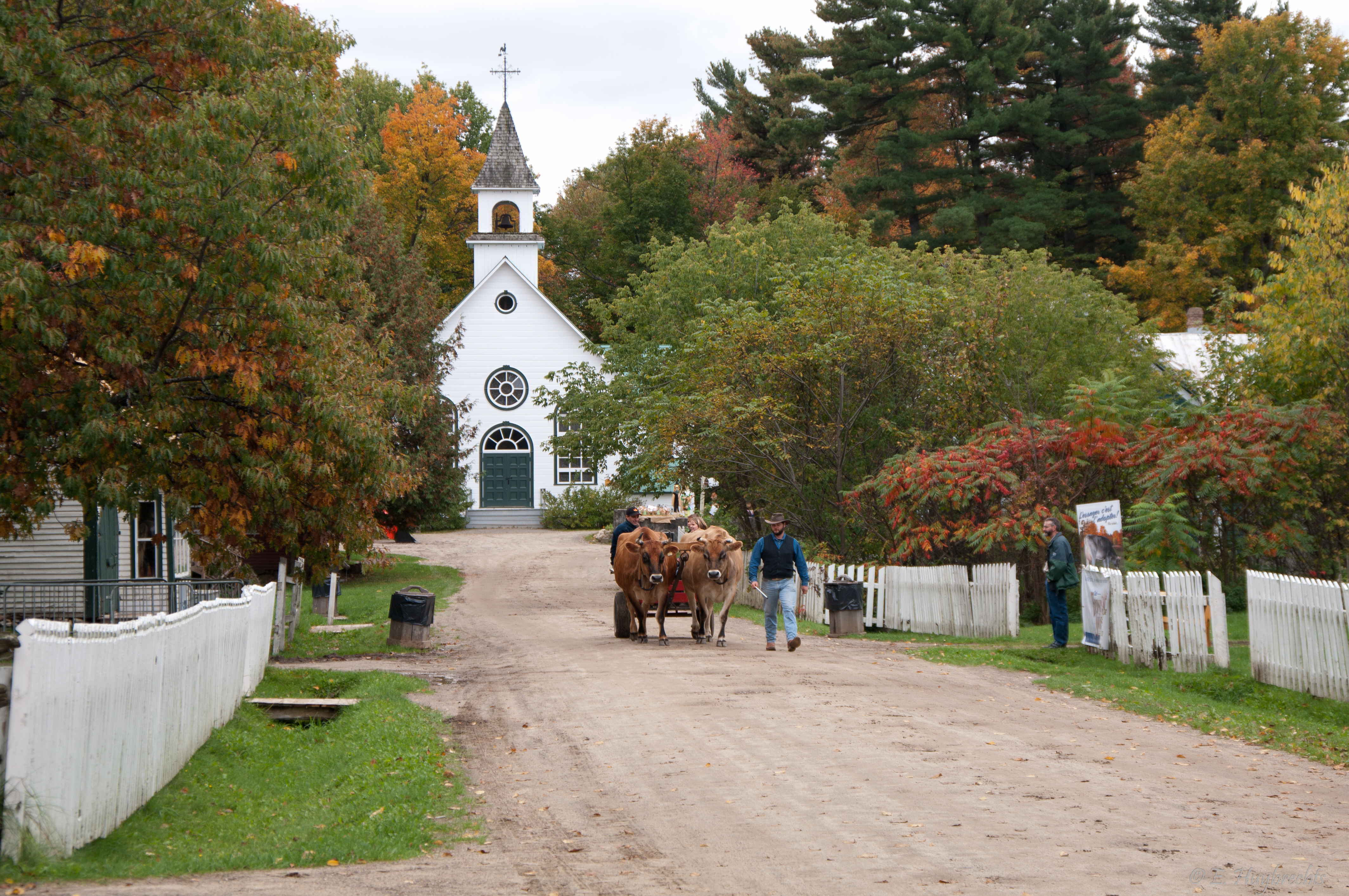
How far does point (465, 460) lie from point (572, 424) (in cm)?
1532

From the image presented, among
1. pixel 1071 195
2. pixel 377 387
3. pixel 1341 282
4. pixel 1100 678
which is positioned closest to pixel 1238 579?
pixel 1341 282

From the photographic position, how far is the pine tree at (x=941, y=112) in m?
48.2

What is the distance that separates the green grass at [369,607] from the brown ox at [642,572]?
3.49m

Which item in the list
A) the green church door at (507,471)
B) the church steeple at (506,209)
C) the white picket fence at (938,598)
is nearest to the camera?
the white picket fence at (938,598)

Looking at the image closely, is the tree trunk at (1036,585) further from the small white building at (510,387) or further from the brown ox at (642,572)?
the small white building at (510,387)

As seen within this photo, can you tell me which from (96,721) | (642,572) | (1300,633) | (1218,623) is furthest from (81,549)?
(1300,633)

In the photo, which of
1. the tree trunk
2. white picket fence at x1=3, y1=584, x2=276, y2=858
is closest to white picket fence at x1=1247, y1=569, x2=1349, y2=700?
the tree trunk

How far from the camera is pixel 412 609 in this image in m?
19.3

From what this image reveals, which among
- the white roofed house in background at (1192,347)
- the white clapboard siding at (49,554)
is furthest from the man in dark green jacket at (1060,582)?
the white clapboard siding at (49,554)

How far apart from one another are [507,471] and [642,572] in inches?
1311

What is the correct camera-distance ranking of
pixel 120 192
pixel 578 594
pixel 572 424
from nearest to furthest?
pixel 120 192 → pixel 578 594 → pixel 572 424

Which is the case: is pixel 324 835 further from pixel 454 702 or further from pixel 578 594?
pixel 578 594

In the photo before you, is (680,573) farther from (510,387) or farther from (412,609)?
(510,387)

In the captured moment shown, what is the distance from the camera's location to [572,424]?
35625mm
